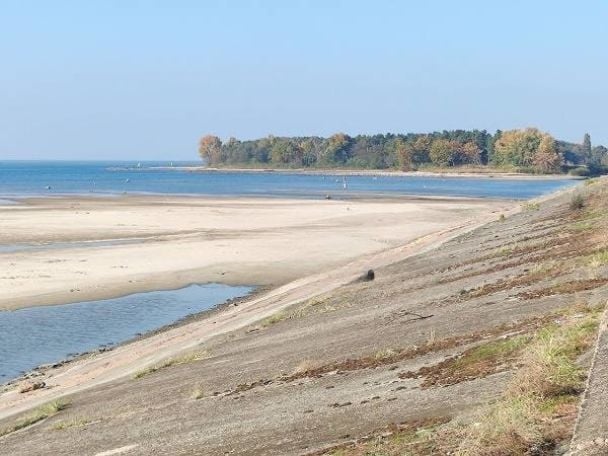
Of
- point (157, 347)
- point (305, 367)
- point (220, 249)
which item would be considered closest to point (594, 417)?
point (305, 367)

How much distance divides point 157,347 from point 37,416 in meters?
7.62

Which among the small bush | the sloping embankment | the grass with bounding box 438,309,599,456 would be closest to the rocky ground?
the grass with bounding box 438,309,599,456

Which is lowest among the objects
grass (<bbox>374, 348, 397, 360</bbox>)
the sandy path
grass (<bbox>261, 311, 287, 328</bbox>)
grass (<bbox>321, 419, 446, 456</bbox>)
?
the sandy path

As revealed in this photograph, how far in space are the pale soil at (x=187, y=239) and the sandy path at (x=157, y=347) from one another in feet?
23.8

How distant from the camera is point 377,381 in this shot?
45.8 feet

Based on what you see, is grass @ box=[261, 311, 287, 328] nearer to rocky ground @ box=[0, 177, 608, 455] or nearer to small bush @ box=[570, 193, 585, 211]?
rocky ground @ box=[0, 177, 608, 455]

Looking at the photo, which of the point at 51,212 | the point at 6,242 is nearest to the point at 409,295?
the point at 6,242

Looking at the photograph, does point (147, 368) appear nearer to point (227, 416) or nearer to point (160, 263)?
point (227, 416)

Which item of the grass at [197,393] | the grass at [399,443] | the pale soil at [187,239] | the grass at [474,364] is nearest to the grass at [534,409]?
the grass at [399,443]

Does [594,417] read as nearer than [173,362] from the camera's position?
Yes

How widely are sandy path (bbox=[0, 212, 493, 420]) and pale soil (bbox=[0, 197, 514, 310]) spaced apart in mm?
7256

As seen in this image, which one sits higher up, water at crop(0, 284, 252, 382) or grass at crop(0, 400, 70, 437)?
grass at crop(0, 400, 70, 437)

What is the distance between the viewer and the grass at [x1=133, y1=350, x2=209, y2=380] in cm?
2091

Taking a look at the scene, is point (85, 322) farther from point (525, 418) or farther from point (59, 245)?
point (525, 418)
